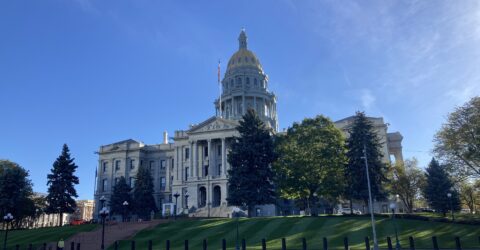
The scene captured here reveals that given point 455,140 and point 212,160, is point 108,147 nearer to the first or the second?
point 212,160

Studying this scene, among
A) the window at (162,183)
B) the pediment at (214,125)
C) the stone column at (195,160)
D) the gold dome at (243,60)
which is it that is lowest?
the window at (162,183)

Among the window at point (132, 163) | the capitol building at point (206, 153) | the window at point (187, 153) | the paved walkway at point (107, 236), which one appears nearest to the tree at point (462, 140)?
the capitol building at point (206, 153)

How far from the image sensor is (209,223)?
45438 mm

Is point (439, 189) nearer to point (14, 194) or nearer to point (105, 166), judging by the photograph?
point (14, 194)

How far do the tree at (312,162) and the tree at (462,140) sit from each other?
11992mm

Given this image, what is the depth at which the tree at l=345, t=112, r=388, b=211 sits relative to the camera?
48.8 meters

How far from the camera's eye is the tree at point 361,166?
48.8m

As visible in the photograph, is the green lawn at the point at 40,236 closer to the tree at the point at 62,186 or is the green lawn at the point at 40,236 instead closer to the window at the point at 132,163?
the tree at the point at 62,186

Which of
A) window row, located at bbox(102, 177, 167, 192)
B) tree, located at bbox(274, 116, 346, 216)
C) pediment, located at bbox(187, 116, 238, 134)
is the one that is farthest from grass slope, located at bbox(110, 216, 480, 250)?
window row, located at bbox(102, 177, 167, 192)

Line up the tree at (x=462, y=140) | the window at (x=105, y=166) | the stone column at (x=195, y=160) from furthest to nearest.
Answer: the window at (x=105, y=166), the stone column at (x=195, y=160), the tree at (x=462, y=140)

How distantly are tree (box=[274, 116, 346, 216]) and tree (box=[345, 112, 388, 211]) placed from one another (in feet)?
5.33

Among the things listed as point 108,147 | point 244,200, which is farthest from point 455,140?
point 108,147

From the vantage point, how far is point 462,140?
44.2 m

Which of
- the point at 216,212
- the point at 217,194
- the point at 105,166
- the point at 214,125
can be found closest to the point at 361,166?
the point at 216,212
